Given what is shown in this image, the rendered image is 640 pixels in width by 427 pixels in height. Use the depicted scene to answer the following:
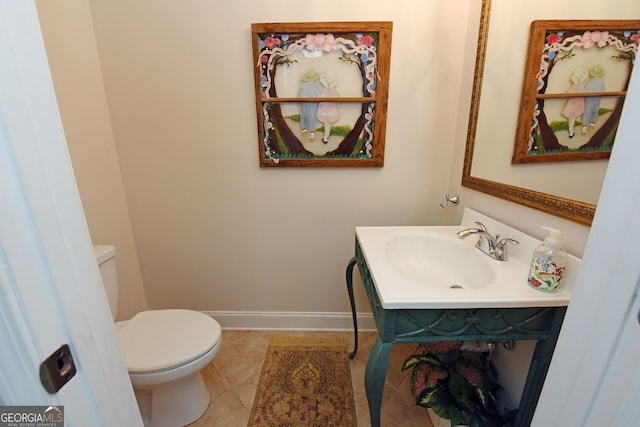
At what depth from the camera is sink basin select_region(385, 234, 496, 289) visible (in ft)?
3.54

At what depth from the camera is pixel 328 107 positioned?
4.60 feet

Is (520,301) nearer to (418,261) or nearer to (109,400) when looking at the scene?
(418,261)

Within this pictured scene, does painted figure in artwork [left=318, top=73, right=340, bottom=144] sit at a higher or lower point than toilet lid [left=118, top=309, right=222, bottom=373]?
higher

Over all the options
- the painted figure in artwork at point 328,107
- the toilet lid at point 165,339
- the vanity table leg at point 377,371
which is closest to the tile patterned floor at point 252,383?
the toilet lid at point 165,339

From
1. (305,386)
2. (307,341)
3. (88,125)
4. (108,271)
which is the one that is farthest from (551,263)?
(88,125)

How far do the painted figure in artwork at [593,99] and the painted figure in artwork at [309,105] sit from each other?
3.46 ft

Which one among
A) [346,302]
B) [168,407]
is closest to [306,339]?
[346,302]

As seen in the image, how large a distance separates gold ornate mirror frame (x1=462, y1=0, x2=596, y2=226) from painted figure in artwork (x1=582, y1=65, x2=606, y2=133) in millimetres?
229

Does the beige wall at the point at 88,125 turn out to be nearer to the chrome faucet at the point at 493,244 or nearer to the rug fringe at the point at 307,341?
the rug fringe at the point at 307,341

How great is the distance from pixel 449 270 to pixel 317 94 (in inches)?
43.6

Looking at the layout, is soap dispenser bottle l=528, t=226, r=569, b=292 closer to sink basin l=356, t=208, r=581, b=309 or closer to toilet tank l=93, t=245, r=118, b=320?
sink basin l=356, t=208, r=581, b=309

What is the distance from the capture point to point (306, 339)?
172 cm

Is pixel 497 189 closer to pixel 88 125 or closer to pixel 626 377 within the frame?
pixel 626 377

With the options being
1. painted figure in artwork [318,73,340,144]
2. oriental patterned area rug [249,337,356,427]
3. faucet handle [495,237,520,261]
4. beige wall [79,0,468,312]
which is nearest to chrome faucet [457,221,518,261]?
faucet handle [495,237,520,261]
